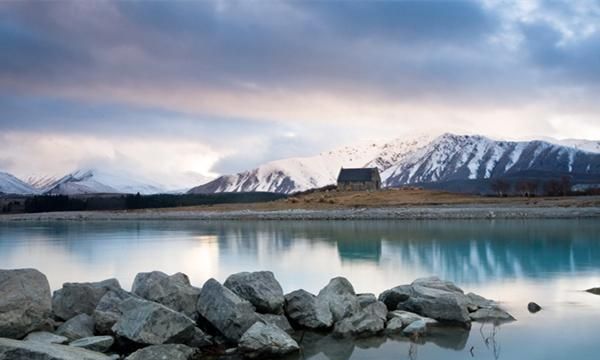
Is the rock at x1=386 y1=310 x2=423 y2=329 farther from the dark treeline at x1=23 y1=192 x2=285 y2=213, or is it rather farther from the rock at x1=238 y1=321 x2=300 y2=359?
the dark treeline at x1=23 y1=192 x2=285 y2=213

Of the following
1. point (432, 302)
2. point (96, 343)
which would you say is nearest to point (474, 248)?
point (432, 302)

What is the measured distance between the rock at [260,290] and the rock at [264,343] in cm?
194

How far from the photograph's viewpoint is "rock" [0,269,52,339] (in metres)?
12.4

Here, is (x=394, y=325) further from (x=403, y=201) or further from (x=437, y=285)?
(x=403, y=201)

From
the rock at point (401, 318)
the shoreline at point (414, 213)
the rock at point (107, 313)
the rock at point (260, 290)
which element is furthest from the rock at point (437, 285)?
the shoreline at point (414, 213)

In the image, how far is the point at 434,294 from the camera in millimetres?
16375

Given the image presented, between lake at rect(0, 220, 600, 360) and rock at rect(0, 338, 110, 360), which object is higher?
rock at rect(0, 338, 110, 360)

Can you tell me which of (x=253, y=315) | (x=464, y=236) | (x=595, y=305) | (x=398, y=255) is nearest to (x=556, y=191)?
(x=464, y=236)

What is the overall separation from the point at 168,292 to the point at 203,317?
1.48 m

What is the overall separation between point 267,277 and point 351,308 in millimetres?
2233

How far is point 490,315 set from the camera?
16.2 metres

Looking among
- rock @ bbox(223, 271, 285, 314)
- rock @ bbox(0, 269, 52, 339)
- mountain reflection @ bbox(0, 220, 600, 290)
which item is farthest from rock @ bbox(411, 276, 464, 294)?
rock @ bbox(0, 269, 52, 339)

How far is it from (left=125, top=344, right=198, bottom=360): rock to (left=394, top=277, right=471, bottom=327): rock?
663 centimetres

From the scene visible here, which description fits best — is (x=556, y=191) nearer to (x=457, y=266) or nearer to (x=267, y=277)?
(x=457, y=266)
